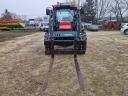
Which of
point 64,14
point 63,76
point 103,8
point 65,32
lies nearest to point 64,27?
point 65,32

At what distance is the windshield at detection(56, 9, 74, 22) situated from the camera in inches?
830

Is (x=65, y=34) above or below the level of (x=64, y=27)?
below

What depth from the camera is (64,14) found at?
21172 mm

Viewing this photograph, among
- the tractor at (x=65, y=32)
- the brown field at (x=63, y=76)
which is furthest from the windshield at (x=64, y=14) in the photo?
the brown field at (x=63, y=76)

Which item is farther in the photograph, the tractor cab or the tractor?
the tractor cab

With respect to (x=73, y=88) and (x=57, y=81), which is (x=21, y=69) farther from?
(x=73, y=88)

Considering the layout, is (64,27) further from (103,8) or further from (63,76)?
(103,8)

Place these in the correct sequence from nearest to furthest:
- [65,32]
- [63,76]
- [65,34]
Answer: [63,76] → [65,34] → [65,32]

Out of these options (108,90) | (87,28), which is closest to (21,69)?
(108,90)

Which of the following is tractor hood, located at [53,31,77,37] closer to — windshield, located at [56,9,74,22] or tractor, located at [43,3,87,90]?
tractor, located at [43,3,87,90]

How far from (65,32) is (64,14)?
199 cm

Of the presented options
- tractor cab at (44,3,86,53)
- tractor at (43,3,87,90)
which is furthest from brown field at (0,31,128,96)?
tractor cab at (44,3,86,53)

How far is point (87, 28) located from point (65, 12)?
46798 millimetres

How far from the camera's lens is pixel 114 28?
7181 cm
